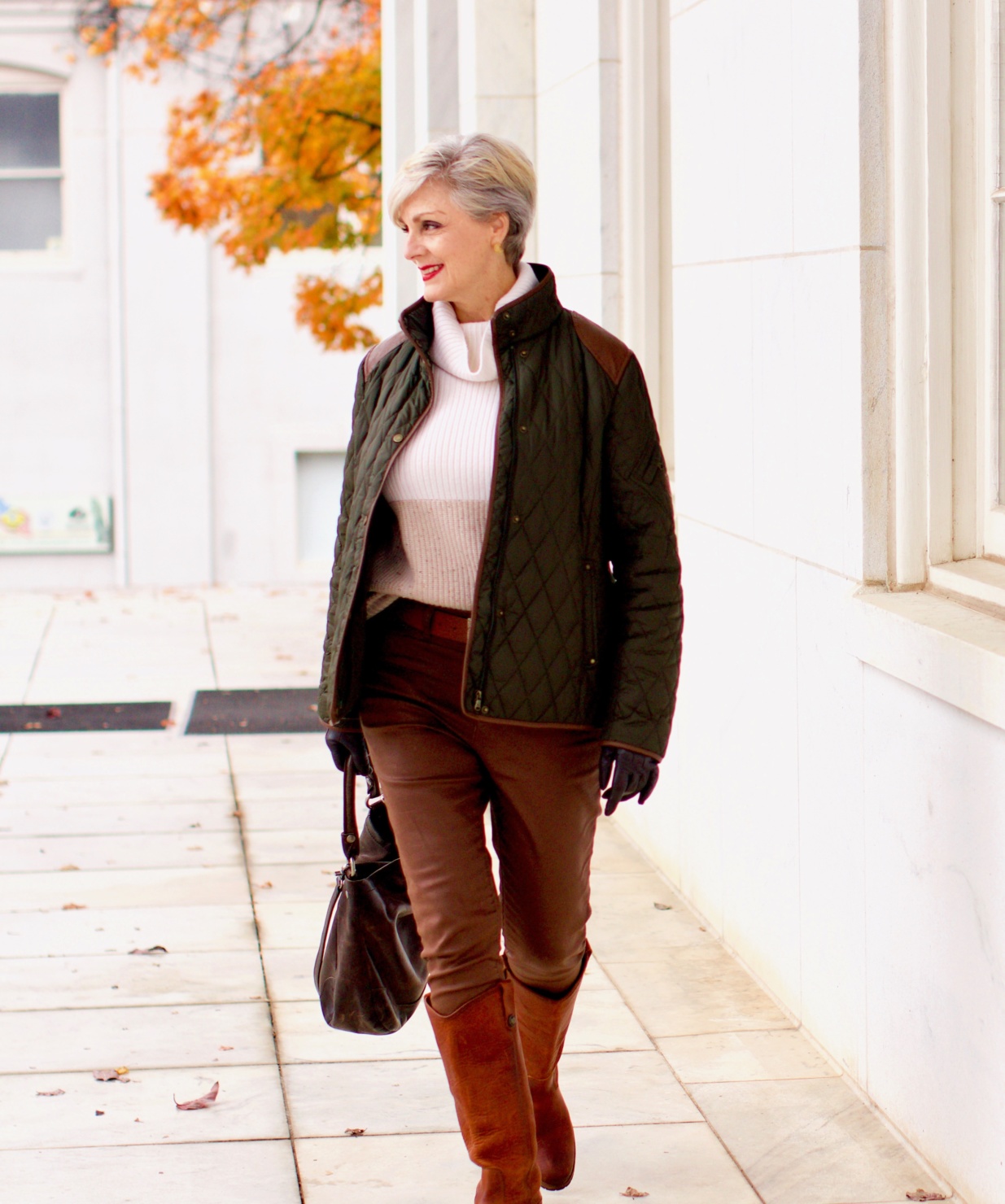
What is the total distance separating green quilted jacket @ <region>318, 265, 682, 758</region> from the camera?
10.9ft

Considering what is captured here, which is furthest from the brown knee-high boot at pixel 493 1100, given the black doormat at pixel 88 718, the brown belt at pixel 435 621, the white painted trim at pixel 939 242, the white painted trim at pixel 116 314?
the white painted trim at pixel 116 314

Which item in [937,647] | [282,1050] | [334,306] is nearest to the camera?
[937,647]

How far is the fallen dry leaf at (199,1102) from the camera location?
422 centimetres

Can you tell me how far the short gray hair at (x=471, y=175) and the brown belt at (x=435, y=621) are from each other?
Result: 2.33 feet

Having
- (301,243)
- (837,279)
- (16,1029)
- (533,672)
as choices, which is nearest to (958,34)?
(837,279)

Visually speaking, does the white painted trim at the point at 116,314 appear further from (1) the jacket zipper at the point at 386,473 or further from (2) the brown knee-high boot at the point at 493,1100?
(2) the brown knee-high boot at the point at 493,1100

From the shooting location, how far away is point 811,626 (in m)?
4.51

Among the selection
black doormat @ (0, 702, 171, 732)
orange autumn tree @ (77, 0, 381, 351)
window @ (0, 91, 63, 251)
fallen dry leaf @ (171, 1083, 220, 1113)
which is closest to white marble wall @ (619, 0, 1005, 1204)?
fallen dry leaf @ (171, 1083, 220, 1113)

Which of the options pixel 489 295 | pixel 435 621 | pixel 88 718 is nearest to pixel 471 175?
pixel 489 295

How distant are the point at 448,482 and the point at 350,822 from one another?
0.75 meters

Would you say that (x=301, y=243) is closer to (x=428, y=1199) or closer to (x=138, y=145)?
(x=138, y=145)

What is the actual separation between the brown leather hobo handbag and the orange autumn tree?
8474mm

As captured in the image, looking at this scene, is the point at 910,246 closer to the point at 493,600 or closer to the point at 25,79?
the point at 493,600

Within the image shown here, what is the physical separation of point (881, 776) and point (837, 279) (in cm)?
113
